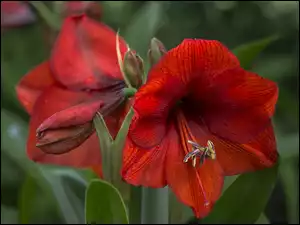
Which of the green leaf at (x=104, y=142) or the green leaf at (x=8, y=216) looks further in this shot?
the green leaf at (x=8, y=216)

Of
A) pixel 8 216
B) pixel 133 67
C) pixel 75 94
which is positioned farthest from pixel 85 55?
pixel 8 216

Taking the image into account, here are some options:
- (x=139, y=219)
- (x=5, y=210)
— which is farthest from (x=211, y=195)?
(x=5, y=210)

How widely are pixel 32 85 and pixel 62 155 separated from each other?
0.35ft

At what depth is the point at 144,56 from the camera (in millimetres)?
1029

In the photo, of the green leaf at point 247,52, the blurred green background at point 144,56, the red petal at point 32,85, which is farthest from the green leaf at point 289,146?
the red petal at point 32,85

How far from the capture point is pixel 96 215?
2.39 feet

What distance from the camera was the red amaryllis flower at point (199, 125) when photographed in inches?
24.4

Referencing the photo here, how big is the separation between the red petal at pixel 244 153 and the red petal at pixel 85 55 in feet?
0.47

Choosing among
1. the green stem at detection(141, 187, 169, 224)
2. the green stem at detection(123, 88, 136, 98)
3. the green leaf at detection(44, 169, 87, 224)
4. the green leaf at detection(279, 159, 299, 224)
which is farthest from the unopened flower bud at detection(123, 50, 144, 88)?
the green leaf at detection(279, 159, 299, 224)

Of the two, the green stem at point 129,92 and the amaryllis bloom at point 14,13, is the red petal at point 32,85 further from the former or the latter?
the amaryllis bloom at point 14,13

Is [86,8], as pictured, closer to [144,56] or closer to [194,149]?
[144,56]

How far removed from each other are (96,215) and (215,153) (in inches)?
5.7

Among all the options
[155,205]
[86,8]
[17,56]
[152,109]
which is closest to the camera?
[152,109]

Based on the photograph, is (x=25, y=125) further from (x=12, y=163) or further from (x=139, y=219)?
(x=139, y=219)
